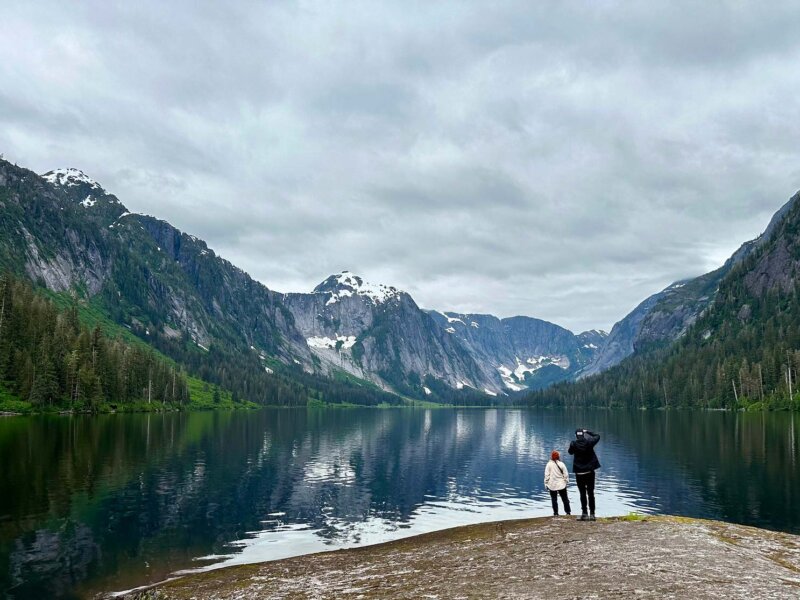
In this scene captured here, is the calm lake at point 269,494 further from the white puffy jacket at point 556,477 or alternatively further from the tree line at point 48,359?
the tree line at point 48,359

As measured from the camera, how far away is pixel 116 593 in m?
28.5

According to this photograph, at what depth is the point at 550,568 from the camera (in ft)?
70.6

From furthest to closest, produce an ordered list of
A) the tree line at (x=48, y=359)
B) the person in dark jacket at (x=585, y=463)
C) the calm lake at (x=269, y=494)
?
the tree line at (x=48, y=359) < the calm lake at (x=269, y=494) < the person in dark jacket at (x=585, y=463)

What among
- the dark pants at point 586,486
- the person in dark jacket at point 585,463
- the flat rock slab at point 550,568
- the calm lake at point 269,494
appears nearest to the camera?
the flat rock slab at point 550,568

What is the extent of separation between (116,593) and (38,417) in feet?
463

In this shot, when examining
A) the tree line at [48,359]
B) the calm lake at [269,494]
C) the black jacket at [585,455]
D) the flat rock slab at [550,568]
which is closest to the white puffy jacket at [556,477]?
the flat rock slab at [550,568]

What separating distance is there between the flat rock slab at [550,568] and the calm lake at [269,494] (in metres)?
8.73

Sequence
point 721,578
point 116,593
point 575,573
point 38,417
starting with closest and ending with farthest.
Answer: point 721,578 → point 575,573 → point 116,593 → point 38,417

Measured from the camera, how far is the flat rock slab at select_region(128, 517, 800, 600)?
18047 millimetres

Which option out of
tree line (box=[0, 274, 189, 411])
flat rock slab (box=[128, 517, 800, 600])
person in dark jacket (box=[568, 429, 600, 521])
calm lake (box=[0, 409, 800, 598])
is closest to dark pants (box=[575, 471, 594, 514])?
person in dark jacket (box=[568, 429, 600, 521])

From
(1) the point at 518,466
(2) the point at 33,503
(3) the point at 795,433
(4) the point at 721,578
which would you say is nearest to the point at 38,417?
(2) the point at 33,503

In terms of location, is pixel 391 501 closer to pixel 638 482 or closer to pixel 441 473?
pixel 441 473

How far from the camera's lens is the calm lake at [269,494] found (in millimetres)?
36250

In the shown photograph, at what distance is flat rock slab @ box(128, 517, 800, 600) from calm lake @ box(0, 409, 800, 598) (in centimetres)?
873
